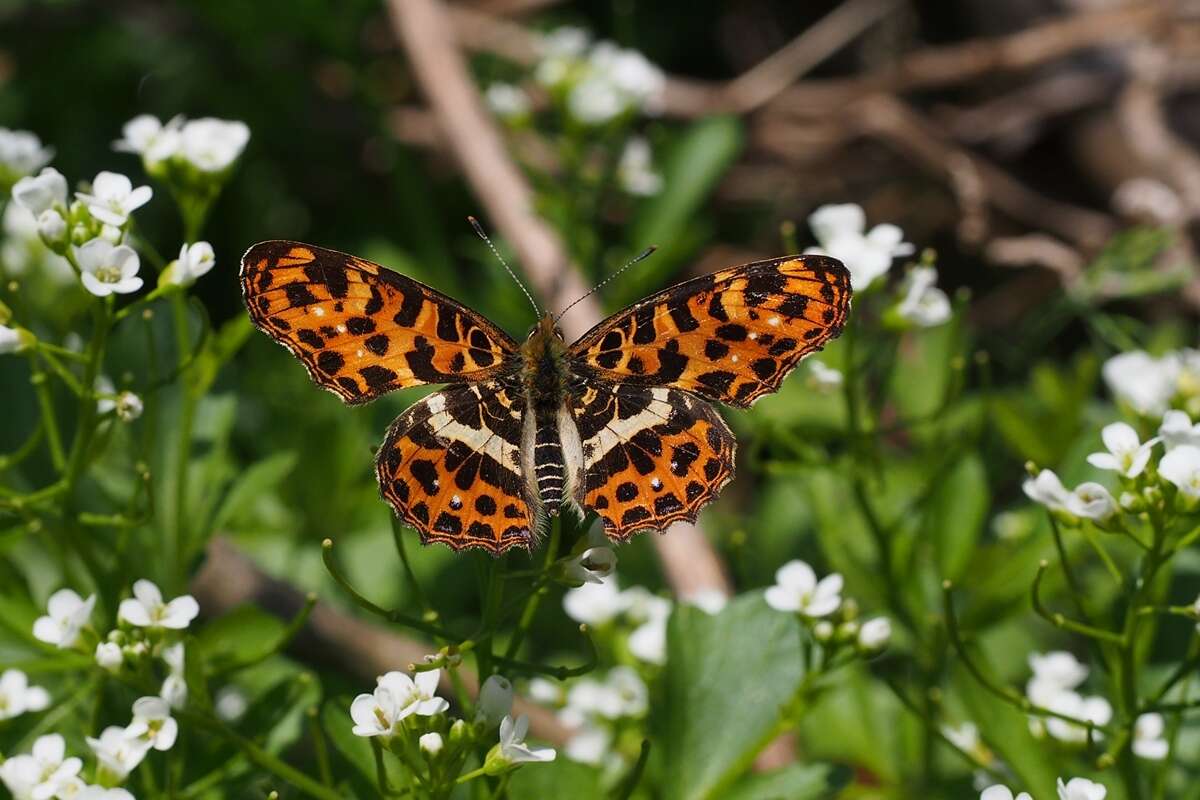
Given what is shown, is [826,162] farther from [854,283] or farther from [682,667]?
[682,667]

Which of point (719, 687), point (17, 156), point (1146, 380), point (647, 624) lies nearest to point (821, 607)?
point (719, 687)

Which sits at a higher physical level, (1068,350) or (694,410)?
(694,410)

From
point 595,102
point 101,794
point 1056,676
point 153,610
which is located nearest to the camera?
point 101,794

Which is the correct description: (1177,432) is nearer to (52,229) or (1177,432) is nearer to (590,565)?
(590,565)

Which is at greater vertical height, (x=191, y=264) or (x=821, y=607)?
(x=191, y=264)

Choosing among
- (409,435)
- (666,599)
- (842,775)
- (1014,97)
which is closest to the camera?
(409,435)

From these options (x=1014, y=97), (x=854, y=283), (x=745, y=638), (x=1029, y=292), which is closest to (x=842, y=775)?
(x=745, y=638)

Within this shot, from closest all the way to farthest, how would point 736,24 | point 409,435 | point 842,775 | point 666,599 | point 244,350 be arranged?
Result: 1. point 409,435
2. point 842,775
3. point 666,599
4. point 244,350
5. point 736,24

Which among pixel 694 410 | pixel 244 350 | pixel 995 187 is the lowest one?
pixel 995 187
